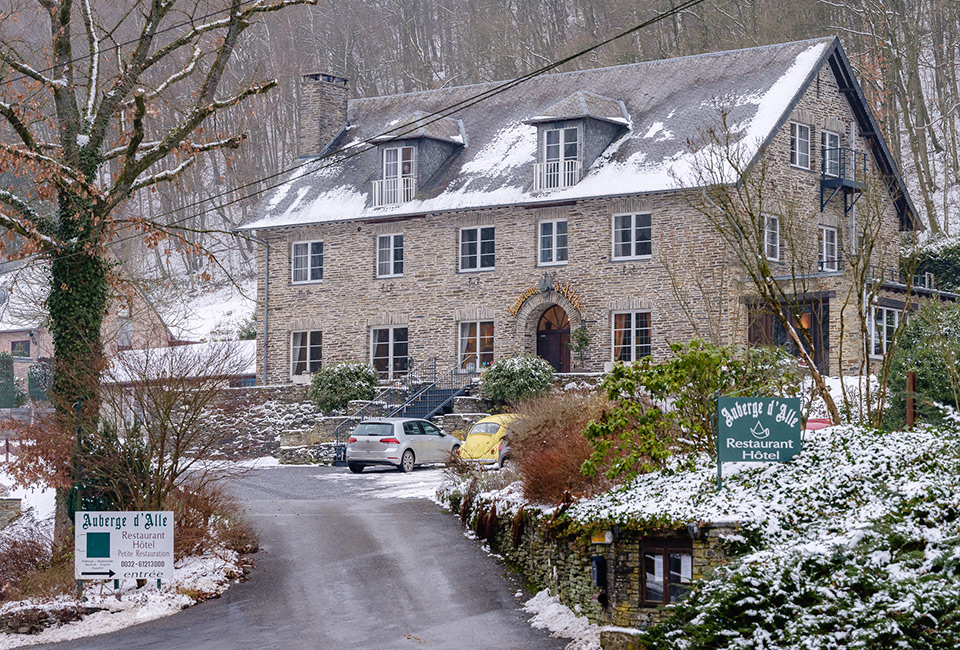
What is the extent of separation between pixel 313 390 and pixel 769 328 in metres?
13.3

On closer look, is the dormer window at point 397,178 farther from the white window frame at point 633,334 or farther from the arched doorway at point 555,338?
the white window frame at point 633,334

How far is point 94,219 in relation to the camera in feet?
70.8

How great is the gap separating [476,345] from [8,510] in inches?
609

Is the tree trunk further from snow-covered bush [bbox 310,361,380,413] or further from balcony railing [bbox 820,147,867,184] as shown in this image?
balcony railing [bbox 820,147,867,184]

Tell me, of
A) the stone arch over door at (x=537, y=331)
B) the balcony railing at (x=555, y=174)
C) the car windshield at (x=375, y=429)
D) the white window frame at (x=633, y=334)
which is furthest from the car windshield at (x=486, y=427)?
the balcony railing at (x=555, y=174)

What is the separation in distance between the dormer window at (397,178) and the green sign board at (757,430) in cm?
2521

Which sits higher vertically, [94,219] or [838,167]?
[838,167]

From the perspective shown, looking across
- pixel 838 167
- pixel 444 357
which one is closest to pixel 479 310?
pixel 444 357

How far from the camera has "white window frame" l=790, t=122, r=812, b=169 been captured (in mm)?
36781

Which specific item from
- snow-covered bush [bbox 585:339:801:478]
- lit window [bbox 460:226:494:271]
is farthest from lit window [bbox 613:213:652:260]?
snow-covered bush [bbox 585:339:801:478]

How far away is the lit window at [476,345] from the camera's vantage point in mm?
38656

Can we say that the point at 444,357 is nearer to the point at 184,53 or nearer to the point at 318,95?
the point at 318,95

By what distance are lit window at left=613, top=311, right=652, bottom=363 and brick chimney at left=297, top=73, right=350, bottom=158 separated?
1328 centimetres

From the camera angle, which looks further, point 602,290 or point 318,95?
point 318,95
